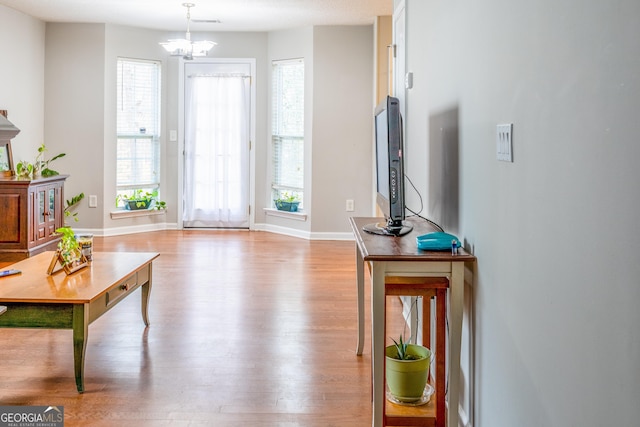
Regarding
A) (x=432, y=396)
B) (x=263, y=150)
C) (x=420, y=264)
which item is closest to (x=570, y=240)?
(x=420, y=264)

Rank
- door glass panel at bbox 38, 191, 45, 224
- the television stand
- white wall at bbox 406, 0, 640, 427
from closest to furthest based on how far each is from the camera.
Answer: white wall at bbox 406, 0, 640, 427 < the television stand < door glass panel at bbox 38, 191, 45, 224

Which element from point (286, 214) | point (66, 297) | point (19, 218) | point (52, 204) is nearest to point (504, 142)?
point (66, 297)

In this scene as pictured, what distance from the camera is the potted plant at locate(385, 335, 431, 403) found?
2453mm

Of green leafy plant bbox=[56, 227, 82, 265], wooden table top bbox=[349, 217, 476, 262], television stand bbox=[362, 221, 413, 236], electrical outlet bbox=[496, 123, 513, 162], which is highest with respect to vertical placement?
electrical outlet bbox=[496, 123, 513, 162]

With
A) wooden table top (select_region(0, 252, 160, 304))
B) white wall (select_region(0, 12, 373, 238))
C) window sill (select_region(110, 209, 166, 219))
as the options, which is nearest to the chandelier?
white wall (select_region(0, 12, 373, 238))

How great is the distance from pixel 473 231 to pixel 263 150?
19.7 feet

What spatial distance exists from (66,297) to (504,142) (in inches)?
78.1

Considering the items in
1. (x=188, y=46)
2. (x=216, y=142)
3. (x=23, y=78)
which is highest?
(x=188, y=46)

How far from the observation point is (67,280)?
3.11 metres

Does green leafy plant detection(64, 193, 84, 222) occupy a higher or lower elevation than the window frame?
lower

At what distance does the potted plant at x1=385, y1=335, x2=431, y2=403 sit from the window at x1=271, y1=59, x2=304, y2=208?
5.26m

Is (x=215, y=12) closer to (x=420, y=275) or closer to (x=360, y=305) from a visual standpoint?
(x=360, y=305)

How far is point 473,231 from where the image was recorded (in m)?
2.23

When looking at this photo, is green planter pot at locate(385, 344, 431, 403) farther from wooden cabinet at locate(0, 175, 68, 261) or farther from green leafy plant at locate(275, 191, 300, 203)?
green leafy plant at locate(275, 191, 300, 203)
